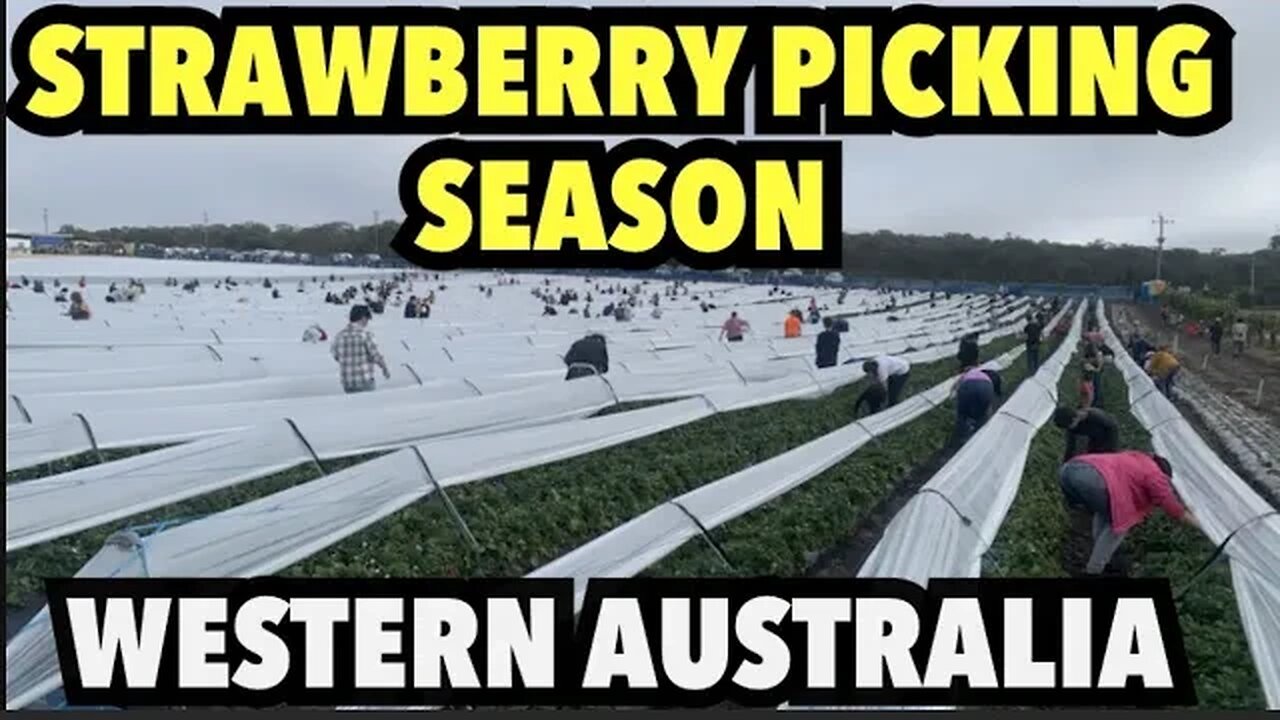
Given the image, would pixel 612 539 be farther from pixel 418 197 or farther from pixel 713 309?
pixel 713 309

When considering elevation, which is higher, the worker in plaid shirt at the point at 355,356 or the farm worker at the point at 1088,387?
the worker in plaid shirt at the point at 355,356

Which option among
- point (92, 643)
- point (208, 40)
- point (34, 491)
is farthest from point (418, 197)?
point (92, 643)

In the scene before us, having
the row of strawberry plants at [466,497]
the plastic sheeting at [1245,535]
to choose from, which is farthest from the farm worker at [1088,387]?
the row of strawberry plants at [466,497]

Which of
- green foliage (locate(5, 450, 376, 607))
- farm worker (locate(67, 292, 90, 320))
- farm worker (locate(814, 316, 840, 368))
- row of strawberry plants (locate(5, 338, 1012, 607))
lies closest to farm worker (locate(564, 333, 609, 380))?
row of strawberry plants (locate(5, 338, 1012, 607))

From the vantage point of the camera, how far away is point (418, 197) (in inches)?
308

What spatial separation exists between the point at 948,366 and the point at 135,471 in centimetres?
1841

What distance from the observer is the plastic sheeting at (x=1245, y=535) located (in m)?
4.79

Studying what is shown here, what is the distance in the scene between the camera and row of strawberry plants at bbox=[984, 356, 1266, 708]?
5.08m

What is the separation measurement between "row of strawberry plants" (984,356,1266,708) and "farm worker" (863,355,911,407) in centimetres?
274

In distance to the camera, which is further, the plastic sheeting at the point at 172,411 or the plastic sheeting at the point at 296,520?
the plastic sheeting at the point at 172,411

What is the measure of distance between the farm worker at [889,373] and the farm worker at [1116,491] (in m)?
5.90

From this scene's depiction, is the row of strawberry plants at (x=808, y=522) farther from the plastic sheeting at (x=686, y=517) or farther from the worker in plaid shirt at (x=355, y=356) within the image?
the worker in plaid shirt at (x=355, y=356)

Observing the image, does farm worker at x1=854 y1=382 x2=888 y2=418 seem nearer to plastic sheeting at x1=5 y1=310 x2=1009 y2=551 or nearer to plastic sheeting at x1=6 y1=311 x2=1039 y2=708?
plastic sheeting at x1=5 y1=310 x2=1009 y2=551

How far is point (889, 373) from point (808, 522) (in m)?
5.49
